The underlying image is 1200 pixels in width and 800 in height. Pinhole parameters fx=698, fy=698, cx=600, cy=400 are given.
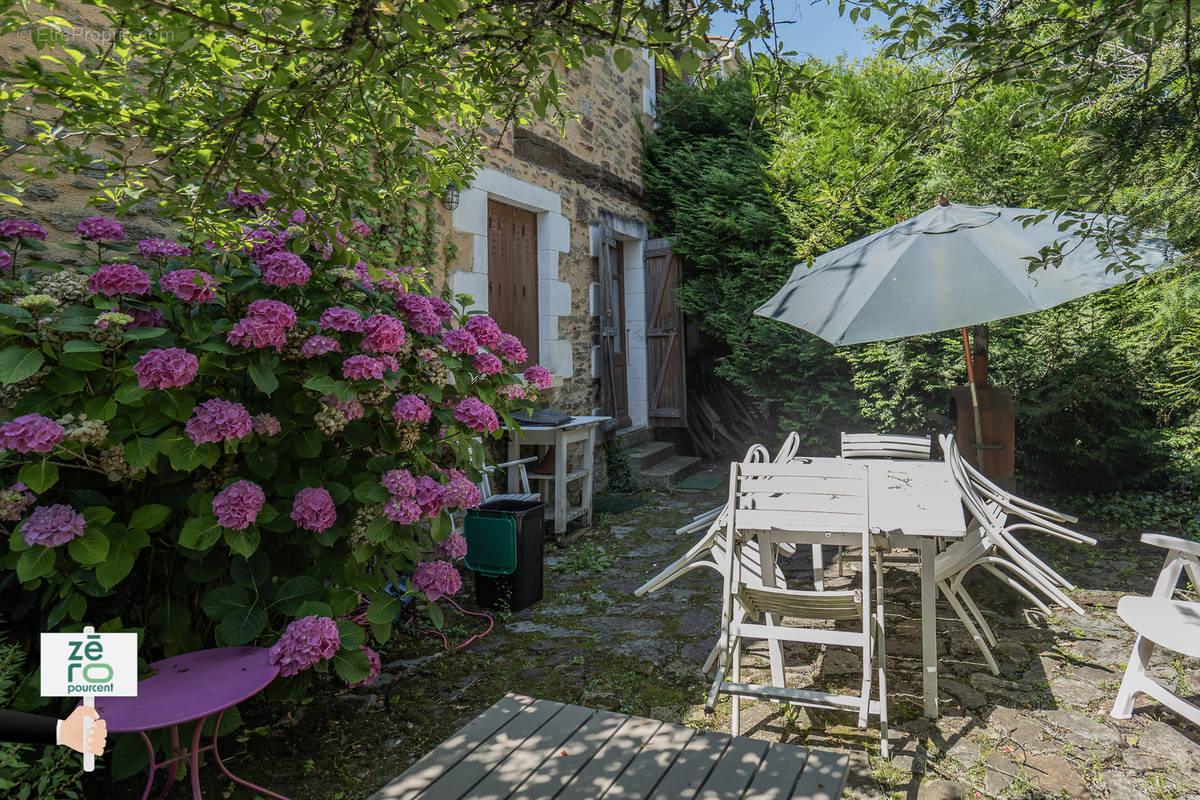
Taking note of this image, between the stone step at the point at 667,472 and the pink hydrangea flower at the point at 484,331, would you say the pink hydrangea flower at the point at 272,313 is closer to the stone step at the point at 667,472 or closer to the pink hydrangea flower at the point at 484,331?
the pink hydrangea flower at the point at 484,331

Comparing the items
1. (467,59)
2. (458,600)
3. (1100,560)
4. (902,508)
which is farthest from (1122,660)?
(467,59)

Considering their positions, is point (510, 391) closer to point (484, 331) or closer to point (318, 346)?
point (484, 331)

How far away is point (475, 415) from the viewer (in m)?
2.55

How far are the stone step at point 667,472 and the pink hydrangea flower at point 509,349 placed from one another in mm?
4349

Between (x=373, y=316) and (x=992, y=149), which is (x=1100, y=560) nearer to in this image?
(x=992, y=149)

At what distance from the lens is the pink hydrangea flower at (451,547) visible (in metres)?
2.68

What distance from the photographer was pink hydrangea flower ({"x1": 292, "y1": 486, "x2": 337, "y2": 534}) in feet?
7.17

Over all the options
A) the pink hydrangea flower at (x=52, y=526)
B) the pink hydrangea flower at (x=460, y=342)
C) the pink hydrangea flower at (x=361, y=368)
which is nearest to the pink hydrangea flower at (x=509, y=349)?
the pink hydrangea flower at (x=460, y=342)

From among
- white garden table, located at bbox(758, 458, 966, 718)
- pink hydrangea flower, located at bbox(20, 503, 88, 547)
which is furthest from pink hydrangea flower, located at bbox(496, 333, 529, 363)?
pink hydrangea flower, located at bbox(20, 503, 88, 547)

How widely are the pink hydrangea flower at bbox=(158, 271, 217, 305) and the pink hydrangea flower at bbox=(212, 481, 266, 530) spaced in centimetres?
58

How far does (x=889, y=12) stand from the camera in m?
1.90

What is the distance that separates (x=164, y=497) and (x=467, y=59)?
1.66 meters

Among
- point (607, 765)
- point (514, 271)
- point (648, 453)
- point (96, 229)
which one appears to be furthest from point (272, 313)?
point (648, 453)

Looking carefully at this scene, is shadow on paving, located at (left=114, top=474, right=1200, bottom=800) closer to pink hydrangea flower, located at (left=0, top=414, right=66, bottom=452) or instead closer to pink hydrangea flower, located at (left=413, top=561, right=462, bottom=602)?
pink hydrangea flower, located at (left=413, top=561, right=462, bottom=602)
